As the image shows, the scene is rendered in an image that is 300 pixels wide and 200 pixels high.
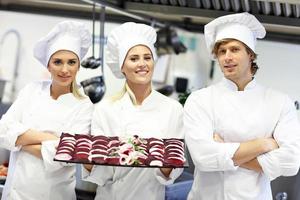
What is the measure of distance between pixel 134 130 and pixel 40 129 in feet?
1.10

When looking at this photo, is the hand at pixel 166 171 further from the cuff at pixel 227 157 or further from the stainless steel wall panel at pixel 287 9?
the stainless steel wall panel at pixel 287 9

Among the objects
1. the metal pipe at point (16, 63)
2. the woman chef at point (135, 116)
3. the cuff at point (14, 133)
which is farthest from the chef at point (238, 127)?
the metal pipe at point (16, 63)

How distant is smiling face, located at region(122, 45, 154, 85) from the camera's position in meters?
1.49

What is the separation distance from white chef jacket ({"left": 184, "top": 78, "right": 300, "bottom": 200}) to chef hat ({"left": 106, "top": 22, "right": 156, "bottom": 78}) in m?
0.26

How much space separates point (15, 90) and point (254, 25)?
9.86ft

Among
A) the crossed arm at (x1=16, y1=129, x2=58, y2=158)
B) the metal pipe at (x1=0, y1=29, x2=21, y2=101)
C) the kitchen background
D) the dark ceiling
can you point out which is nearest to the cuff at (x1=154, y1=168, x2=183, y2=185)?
the crossed arm at (x1=16, y1=129, x2=58, y2=158)

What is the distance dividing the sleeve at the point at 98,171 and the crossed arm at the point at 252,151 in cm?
44

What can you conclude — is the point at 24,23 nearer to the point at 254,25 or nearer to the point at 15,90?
the point at 15,90

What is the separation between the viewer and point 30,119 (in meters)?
1.58

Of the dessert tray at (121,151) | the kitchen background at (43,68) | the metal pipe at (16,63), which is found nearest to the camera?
the dessert tray at (121,151)

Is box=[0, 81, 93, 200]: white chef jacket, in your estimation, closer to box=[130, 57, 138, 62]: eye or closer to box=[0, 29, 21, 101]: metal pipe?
box=[130, 57, 138, 62]: eye

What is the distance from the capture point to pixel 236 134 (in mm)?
1440

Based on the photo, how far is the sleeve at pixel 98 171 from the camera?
1.51 metres

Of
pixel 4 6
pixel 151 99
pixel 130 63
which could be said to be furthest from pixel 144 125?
pixel 4 6
